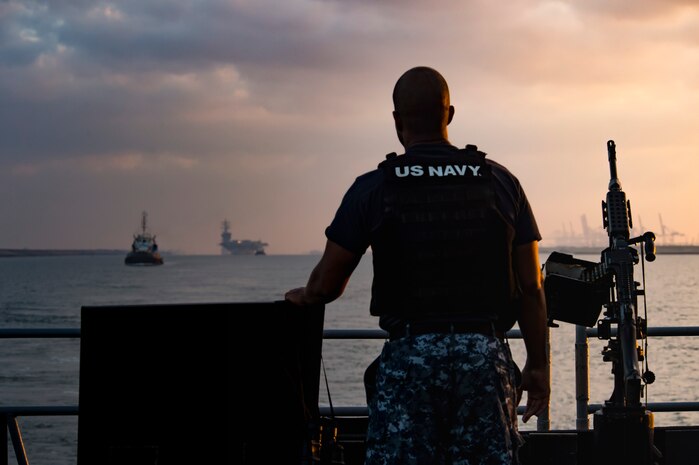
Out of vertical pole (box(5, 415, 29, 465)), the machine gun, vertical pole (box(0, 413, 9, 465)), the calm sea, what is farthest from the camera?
the calm sea

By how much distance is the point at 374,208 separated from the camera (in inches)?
139

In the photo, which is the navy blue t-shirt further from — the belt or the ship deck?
the ship deck

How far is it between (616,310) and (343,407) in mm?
1543

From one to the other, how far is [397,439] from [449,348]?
344 millimetres

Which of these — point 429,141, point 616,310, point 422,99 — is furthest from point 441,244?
point 616,310

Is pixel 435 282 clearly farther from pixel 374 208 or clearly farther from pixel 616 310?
pixel 616 310

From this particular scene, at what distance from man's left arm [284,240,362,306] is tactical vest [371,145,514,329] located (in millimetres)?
102

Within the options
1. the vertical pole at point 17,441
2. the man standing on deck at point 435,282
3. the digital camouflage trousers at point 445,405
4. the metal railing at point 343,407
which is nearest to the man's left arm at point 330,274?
the man standing on deck at point 435,282

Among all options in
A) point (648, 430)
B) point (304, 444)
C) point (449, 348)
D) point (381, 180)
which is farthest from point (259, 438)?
point (648, 430)

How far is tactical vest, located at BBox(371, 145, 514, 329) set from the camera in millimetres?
3521

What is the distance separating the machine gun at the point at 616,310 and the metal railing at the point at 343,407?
0.33 m

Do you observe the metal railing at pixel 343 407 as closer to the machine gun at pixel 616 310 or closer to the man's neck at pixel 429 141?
the machine gun at pixel 616 310

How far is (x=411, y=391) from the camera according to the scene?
3.48 m

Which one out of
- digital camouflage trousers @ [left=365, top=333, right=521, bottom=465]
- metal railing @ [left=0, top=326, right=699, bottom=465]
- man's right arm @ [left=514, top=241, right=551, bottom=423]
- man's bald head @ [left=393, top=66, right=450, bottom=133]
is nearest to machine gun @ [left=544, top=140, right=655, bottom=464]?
metal railing @ [left=0, top=326, right=699, bottom=465]
